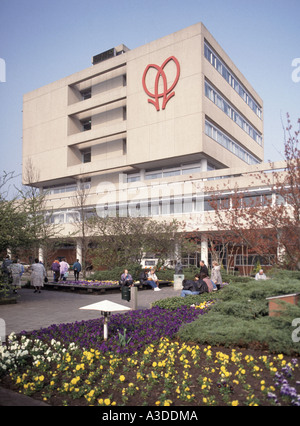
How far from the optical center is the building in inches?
1511

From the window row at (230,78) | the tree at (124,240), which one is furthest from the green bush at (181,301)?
the window row at (230,78)

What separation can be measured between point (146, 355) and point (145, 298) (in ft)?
31.1

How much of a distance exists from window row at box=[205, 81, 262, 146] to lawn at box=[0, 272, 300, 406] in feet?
115

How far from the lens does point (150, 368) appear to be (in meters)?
5.82

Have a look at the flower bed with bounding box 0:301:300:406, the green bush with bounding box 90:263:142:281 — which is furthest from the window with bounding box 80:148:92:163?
the flower bed with bounding box 0:301:300:406

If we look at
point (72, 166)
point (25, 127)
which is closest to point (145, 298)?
point (72, 166)

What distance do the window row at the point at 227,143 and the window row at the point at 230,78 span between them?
267 inches

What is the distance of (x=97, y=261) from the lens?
23.5m

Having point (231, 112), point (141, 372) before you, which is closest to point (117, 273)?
point (141, 372)

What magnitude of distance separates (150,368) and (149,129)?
37476 mm

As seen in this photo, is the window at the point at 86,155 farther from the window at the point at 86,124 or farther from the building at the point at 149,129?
the window at the point at 86,124

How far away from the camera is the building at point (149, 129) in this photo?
38375 mm

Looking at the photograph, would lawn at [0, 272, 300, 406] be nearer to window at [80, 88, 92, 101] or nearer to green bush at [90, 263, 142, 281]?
green bush at [90, 263, 142, 281]
